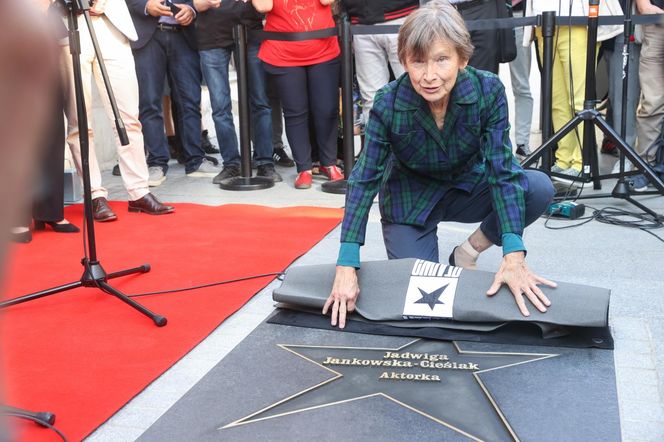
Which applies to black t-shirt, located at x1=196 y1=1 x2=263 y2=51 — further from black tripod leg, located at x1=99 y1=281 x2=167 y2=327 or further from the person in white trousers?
black tripod leg, located at x1=99 y1=281 x2=167 y2=327

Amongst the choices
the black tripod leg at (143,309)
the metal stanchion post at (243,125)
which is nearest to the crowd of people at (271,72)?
the metal stanchion post at (243,125)

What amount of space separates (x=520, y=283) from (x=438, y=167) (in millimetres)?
618

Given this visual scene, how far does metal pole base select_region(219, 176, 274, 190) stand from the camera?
6137 mm

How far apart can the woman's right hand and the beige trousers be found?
2404 millimetres

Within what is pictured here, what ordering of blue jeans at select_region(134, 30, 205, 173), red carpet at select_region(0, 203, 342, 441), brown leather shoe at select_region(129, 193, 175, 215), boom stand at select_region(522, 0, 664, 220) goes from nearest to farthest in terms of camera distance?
1. red carpet at select_region(0, 203, 342, 441)
2. boom stand at select_region(522, 0, 664, 220)
3. brown leather shoe at select_region(129, 193, 175, 215)
4. blue jeans at select_region(134, 30, 205, 173)

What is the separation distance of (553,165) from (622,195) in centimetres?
105

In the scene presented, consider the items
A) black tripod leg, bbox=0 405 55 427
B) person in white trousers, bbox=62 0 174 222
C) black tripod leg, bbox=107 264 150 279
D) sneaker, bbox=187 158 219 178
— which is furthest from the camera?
sneaker, bbox=187 158 219 178

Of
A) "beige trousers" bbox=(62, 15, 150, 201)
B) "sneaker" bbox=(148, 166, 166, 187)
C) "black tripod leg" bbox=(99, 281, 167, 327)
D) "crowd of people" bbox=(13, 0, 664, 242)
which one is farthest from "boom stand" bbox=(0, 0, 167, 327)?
"sneaker" bbox=(148, 166, 166, 187)

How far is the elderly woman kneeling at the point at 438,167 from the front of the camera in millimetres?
3045

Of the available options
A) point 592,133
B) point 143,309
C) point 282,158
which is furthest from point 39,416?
point 282,158

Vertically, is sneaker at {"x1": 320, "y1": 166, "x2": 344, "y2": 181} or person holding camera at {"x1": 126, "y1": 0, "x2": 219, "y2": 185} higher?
person holding camera at {"x1": 126, "y1": 0, "x2": 219, "y2": 185}

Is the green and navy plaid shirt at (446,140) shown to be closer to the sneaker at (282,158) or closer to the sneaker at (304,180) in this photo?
the sneaker at (304,180)

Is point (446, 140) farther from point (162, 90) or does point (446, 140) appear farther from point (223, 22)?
point (162, 90)

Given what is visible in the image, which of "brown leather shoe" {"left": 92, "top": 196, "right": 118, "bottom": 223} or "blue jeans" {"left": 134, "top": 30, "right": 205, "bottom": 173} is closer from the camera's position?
"brown leather shoe" {"left": 92, "top": 196, "right": 118, "bottom": 223}
